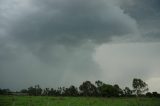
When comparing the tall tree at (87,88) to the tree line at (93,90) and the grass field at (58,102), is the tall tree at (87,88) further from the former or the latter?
the grass field at (58,102)

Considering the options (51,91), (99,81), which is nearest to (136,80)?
(99,81)

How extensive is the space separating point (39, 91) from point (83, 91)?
81.1 ft

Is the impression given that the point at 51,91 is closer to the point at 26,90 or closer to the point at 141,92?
the point at 26,90

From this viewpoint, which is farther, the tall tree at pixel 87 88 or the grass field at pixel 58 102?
the tall tree at pixel 87 88

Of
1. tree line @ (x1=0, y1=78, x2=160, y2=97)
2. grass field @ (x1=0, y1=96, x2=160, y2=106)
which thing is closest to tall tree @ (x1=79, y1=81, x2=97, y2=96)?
tree line @ (x1=0, y1=78, x2=160, y2=97)

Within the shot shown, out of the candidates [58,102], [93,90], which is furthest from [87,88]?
[58,102]

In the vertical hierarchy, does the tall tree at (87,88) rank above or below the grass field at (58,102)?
above

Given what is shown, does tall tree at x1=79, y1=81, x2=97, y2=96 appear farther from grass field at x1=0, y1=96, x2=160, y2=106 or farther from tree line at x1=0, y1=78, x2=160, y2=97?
grass field at x1=0, y1=96, x2=160, y2=106

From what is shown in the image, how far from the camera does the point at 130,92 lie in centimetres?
14338

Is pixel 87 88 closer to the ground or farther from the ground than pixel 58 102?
farther from the ground

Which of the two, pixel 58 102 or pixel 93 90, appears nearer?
pixel 58 102

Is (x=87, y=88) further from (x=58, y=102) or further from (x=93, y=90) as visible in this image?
(x=58, y=102)

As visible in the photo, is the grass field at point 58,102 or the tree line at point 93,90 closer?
the grass field at point 58,102

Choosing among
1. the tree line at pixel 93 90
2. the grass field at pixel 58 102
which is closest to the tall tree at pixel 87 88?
the tree line at pixel 93 90
